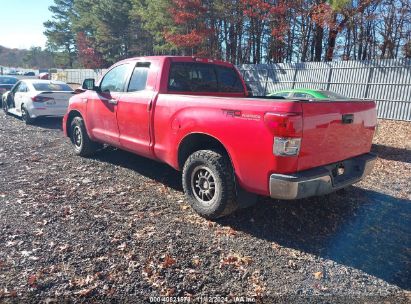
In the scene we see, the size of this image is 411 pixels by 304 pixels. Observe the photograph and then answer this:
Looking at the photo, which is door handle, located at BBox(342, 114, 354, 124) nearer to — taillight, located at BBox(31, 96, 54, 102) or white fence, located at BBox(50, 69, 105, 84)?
taillight, located at BBox(31, 96, 54, 102)

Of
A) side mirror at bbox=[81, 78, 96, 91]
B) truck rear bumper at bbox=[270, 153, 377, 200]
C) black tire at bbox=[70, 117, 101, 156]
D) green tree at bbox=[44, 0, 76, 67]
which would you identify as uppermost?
green tree at bbox=[44, 0, 76, 67]

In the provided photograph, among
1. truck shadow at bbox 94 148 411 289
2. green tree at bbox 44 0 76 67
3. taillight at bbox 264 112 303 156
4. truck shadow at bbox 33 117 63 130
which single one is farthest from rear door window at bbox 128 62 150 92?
green tree at bbox 44 0 76 67

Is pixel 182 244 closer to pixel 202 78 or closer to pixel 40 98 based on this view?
pixel 202 78

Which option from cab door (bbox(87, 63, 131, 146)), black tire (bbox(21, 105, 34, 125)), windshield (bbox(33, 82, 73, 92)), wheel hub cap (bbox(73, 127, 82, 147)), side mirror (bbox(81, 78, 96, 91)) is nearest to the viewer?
cab door (bbox(87, 63, 131, 146))

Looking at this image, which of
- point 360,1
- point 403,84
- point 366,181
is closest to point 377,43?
point 360,1

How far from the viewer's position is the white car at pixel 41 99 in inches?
429

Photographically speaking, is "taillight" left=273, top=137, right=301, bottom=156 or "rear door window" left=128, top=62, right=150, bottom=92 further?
"rear door window" left=128, top=62, right=150, bottom=92

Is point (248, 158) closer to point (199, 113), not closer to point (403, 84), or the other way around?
point (199, 113)

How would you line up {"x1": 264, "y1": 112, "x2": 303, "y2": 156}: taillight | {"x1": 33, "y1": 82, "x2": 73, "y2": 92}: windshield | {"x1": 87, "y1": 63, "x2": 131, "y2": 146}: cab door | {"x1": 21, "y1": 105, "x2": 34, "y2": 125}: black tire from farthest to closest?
1. {"x1": 33, "y1": 82, "x2": 73, "y2": 92}: windshield
2. {"x1": 21, "y1": 105, "x2": 34, "y2": 125}: black tire
3. {"x1": 87, "y1": 63, "x2": 131, "y2": 146}: cab door
4. {"x1": 264, "y1": 112, "x2": 303, "y2": 156}: taillight

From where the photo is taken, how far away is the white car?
1091cm

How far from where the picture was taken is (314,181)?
347cm

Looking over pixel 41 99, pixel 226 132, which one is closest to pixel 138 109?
pixel 226 132

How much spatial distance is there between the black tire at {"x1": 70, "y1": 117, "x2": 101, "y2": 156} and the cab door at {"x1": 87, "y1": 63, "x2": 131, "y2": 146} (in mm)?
377

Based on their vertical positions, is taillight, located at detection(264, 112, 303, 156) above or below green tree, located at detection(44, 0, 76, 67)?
below
